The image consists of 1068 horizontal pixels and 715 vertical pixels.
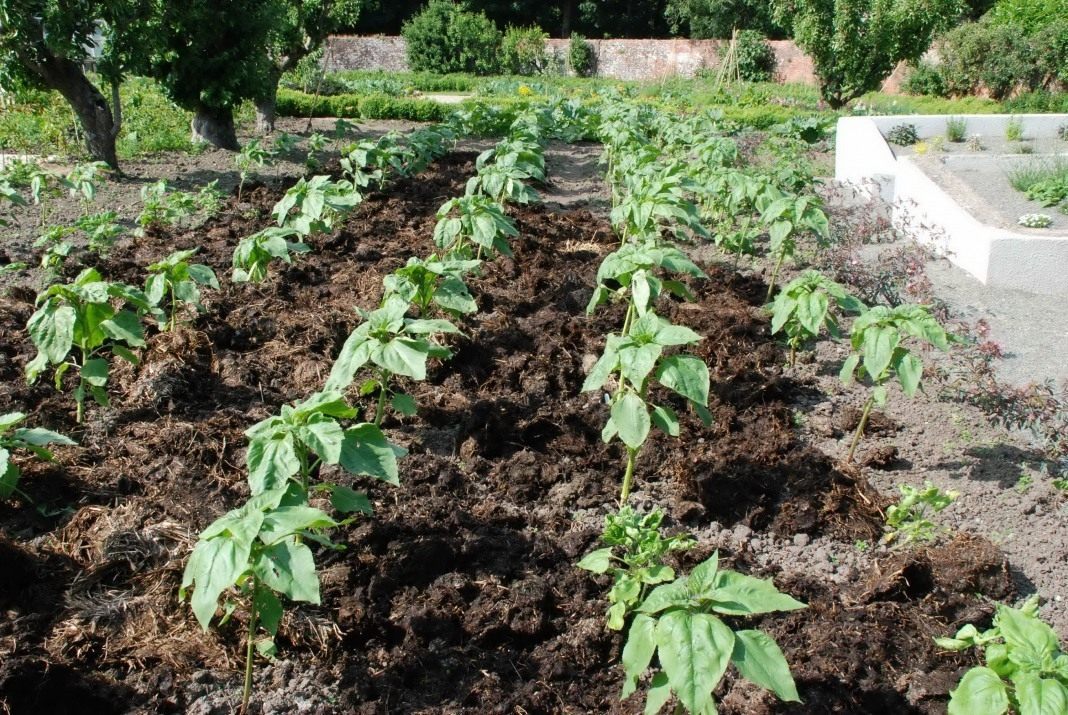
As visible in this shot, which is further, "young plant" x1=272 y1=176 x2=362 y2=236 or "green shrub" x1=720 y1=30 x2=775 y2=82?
"green shrub" x1=720 y1=30 x2=775 y2=82

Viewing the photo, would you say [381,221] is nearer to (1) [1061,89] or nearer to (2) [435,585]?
(2) [435,585]

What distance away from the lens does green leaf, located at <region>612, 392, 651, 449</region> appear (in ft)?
10.6

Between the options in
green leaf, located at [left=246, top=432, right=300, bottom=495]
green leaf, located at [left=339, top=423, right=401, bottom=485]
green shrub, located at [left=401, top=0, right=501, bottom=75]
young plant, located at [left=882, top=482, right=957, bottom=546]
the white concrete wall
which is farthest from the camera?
green shrub, located at [left=401, top=0, right=501, bottom=75]

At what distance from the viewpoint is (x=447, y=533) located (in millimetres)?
3332

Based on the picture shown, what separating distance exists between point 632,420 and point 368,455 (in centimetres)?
108

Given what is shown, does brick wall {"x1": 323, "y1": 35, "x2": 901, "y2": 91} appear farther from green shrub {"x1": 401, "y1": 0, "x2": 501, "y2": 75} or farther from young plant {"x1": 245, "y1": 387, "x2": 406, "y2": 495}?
young plant {"x1": 245, "y1": 387, "x2": 406, "y2": 495}

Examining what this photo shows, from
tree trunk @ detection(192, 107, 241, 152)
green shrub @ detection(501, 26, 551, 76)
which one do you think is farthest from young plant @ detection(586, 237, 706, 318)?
green shrub @ detection(501, 26, 551, 76)

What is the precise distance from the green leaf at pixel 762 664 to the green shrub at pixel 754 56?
34296 millimetres

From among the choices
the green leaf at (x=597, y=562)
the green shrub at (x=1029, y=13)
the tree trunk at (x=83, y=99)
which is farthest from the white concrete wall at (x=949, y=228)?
the green shrub at (x=1029, y=13)

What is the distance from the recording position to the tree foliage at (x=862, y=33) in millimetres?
19156

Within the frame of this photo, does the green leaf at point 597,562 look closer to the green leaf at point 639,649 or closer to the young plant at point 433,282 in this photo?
the green leaf at point 639,649

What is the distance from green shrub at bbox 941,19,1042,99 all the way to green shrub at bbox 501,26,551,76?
16.5m

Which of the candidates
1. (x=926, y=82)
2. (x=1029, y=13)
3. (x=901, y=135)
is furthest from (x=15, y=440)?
(x=1029, y=13)

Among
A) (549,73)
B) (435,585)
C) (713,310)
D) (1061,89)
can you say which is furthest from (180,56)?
(549,73)
